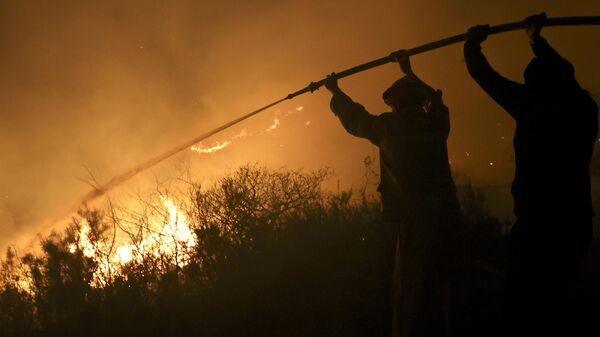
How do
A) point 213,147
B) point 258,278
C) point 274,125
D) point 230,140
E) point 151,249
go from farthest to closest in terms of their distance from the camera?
point 274,125 → point 230,140 → point 213,147 → point 151,249 → point 258,278

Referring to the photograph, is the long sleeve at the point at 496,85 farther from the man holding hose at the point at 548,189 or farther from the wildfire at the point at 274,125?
the wildfire at the point at 274,125

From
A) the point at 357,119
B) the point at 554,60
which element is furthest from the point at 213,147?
the point at 554,60

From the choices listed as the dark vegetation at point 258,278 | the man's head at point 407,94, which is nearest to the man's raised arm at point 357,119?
the man's head at point 407,94

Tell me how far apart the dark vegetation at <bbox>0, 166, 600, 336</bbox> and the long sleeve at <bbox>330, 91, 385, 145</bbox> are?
2325mm

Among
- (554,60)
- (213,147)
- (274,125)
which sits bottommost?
(554,60)

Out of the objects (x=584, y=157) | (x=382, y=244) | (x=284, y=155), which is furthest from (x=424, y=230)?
(x=284, y=155)

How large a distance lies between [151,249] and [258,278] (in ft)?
8.70

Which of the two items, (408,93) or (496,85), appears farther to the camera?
(408,93)

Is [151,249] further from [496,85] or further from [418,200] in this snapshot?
[496,85]

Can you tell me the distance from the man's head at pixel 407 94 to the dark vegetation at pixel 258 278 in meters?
2.45

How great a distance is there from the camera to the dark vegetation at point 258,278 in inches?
221

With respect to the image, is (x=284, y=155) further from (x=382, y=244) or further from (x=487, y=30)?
(x=487, y=30)

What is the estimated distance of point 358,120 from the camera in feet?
12.9

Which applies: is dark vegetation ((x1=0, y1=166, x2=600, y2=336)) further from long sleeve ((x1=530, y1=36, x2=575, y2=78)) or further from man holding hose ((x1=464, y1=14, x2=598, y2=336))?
long sleeve ((x1=530, y1=36, x2=575, y2=78))
